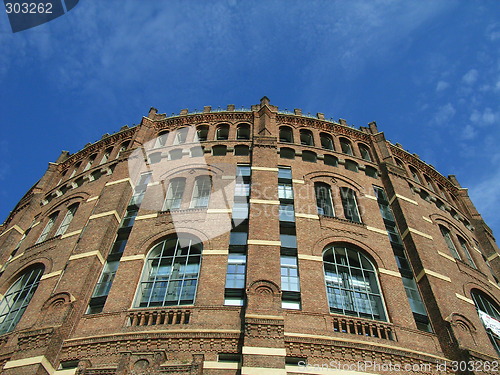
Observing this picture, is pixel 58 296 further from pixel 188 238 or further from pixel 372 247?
pixel 372 247

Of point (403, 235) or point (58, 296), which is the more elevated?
point (403, 235)

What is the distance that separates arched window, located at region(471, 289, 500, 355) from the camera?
55.1ft

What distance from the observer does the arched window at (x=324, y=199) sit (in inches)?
755

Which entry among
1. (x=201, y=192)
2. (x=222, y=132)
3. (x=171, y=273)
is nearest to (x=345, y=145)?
(x=222, y=132)

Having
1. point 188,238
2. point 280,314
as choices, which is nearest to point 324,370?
point 280,314

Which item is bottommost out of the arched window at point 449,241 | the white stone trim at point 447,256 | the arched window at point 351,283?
the arched window at point 351,283

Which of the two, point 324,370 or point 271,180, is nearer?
point 324,370

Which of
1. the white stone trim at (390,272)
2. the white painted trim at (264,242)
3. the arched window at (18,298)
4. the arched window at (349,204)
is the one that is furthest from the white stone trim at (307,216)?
the arched window at (18,298)

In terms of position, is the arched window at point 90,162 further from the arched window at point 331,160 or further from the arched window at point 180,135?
the arched window at point 331,160

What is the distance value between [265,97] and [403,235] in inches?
467

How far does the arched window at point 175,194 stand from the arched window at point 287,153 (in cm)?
552

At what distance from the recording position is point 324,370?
12430 millimetres

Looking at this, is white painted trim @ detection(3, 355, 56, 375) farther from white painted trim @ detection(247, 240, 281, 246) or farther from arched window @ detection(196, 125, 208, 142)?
arched window @ detection(196, 125, 208, 142)

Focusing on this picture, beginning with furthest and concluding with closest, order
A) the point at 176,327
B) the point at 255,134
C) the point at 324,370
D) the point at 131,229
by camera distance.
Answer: the point at 255,134, the point at 131,229, the point at 176,327, the point at 324,370
